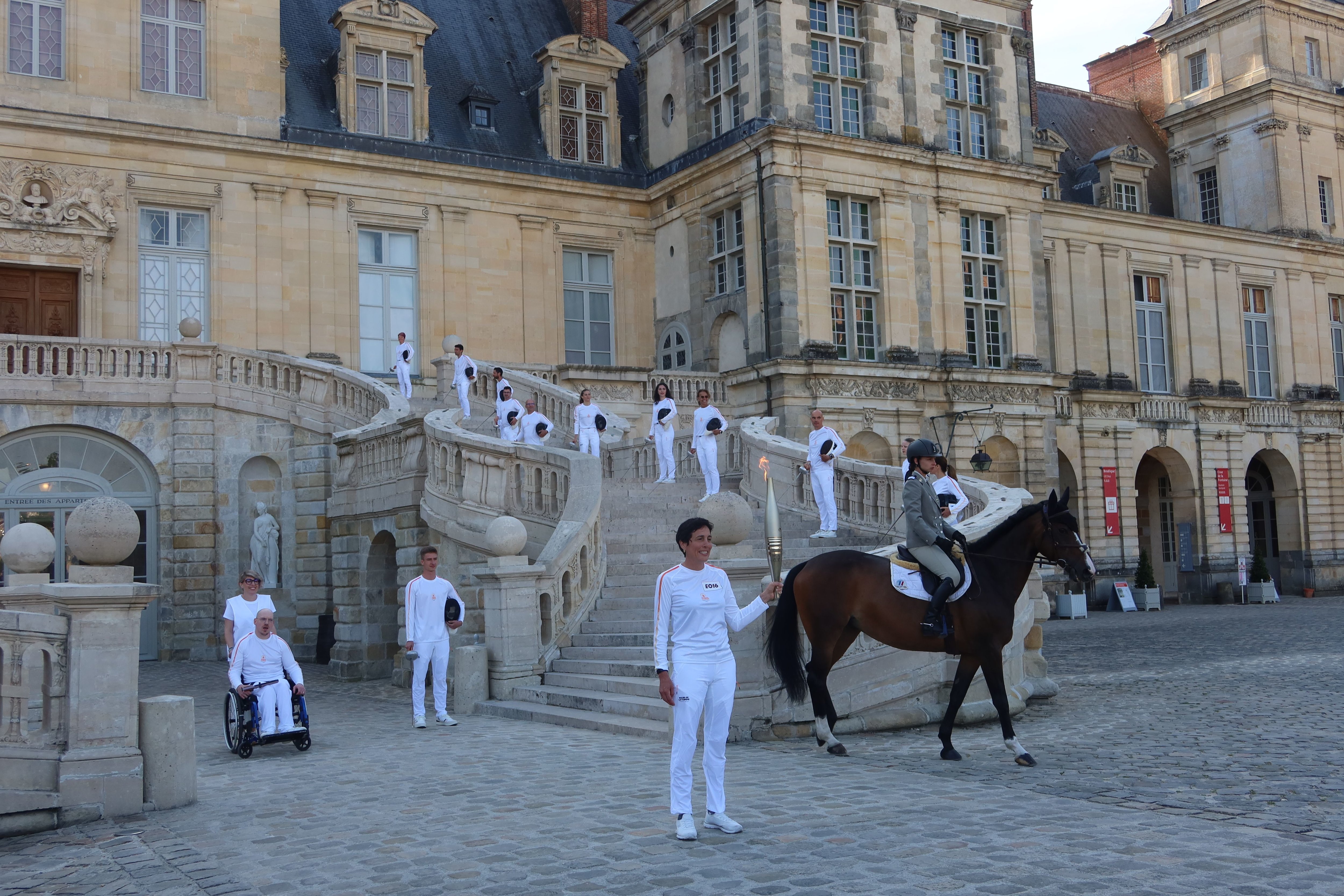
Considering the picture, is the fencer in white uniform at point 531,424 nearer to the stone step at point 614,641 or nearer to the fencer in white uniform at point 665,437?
the fencer in white uniform at point 665,437

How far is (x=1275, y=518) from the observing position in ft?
135

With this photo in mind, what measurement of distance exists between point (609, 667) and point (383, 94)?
2050 cm

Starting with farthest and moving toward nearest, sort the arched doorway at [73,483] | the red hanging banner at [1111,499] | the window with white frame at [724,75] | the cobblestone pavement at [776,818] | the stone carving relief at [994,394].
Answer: the red hanging banner at [1111,499] → the stone carving relief at [994,394] → the window with white frame at [724,75] → the arched doorway at [73,483] → the cobblestone pavement at [776,818]

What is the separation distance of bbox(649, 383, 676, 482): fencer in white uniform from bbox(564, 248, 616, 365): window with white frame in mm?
11070

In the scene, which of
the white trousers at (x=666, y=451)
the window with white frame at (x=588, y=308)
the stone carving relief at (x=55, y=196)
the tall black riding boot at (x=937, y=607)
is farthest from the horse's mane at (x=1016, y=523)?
the window with white frame at (x=588, y=308)

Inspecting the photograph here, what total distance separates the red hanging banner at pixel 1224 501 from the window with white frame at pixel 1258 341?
345 cm

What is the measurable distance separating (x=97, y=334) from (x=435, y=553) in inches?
625

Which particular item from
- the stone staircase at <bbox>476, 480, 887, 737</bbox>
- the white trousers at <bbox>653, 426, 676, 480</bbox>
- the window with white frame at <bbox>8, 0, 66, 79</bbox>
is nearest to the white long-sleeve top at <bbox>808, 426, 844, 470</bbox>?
the stone staircase at <bbox>476, 480, 887, 737</bbox>

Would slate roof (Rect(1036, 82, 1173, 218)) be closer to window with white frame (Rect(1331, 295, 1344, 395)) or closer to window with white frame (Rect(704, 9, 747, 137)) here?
window with white frame (Rect(1331, 295, 1344, 395))

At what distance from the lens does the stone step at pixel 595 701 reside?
12.1m

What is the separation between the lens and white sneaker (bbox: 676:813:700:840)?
721cm

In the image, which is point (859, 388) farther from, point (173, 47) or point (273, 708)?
point (273, 708)

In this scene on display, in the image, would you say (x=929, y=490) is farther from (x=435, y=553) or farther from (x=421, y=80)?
(x=421, y=80)

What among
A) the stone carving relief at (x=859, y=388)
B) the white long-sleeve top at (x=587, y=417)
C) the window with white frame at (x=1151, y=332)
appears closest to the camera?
the white long-sleeve top at (x=587, y=417)
